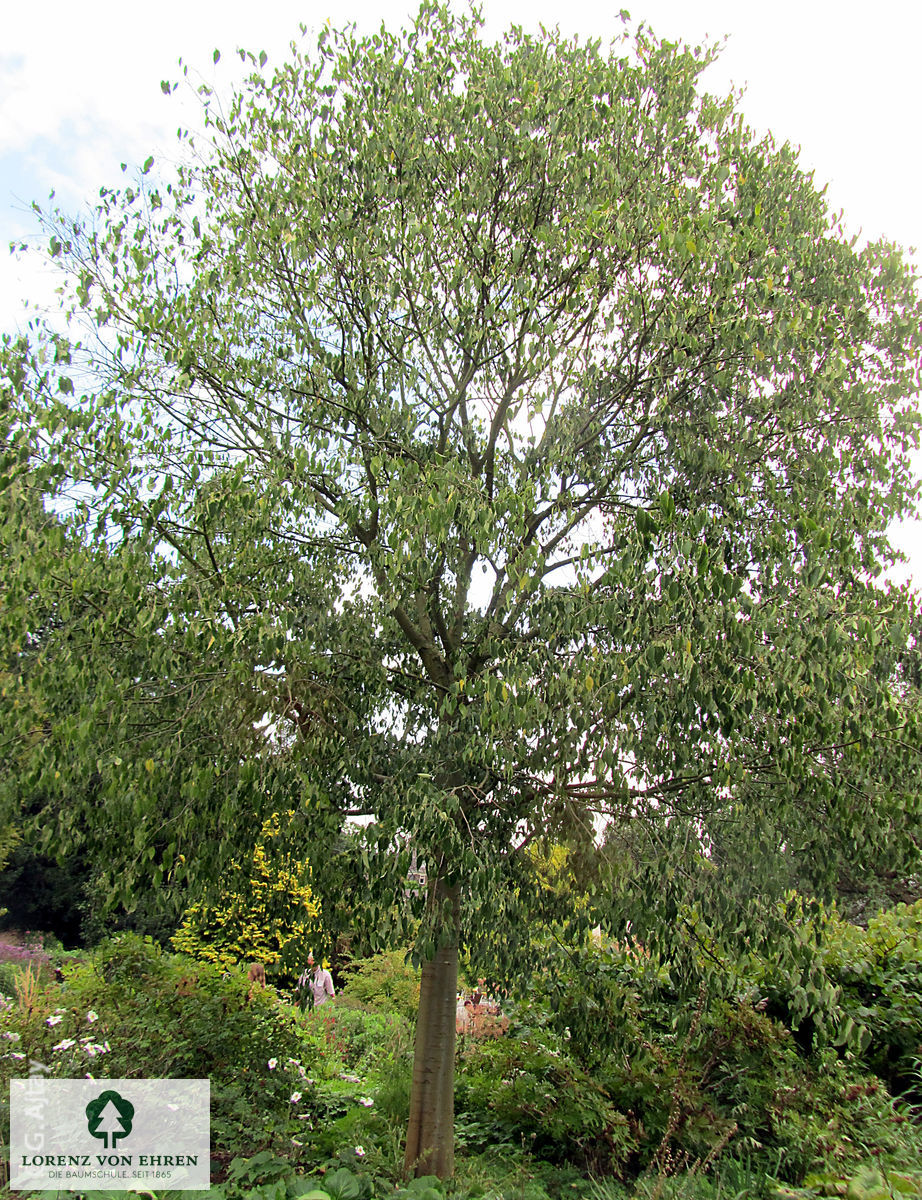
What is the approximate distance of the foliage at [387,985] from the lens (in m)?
11.1

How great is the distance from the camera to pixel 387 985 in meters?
11.7

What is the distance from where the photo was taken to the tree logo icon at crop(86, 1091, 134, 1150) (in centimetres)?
468

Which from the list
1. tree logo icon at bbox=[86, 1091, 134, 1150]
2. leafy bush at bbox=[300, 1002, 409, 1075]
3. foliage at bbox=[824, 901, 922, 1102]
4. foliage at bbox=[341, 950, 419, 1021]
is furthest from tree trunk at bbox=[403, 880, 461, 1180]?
foliage at bbox=[341, 950, 419, 1021]

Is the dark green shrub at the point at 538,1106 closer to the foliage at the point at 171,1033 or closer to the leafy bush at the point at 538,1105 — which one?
the leafy bush at the point at 538,1105

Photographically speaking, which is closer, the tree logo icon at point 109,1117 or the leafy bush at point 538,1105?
the tree logo icon at point 109,1117

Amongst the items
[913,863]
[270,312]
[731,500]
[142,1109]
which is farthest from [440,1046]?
[270,312]

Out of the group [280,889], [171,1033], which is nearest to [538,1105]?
[280,889]

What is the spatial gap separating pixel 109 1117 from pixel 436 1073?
2.30m

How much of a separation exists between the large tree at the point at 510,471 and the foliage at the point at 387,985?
565 centimetres

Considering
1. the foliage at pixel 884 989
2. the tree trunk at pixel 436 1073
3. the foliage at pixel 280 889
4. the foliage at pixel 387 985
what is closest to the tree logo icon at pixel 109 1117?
the foliage at pixel 280 889

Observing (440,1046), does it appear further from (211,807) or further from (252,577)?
(252,577)

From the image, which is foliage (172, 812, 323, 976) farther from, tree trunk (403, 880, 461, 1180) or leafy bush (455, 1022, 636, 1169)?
leafy bush (455, 1022, 636, 1169)

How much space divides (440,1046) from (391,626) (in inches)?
130

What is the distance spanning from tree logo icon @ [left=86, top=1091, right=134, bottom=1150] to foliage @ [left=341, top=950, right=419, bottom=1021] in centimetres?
632
